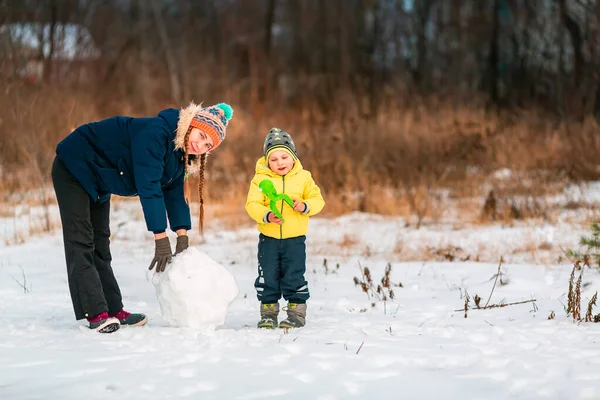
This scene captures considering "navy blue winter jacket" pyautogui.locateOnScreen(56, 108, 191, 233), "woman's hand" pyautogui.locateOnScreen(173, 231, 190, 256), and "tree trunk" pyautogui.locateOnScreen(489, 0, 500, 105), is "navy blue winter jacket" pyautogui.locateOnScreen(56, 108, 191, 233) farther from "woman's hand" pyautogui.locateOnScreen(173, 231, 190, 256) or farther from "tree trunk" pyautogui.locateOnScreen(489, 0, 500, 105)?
"tree trunk" pyautogui.locateOnScreen(489, 0, 500, 105)

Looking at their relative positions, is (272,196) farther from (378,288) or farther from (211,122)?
(378,288)

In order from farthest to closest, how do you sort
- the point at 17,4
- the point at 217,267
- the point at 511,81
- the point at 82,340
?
the point at 511,81 < the point at 17,4 < the point at 217,267 < the point at 82,340

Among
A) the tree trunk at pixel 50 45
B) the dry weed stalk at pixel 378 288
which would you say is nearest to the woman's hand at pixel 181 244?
the dry weed stalk at pixel 378 288

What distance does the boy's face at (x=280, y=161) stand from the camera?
5012mm

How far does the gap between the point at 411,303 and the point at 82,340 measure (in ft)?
8.21

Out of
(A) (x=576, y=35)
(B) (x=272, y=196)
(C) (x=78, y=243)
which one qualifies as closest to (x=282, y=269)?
(B) (x=272, y=196)

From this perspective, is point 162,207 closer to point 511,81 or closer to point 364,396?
point 364,396

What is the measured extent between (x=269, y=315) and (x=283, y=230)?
550 mm

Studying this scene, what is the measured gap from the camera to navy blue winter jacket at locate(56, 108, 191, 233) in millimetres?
4660

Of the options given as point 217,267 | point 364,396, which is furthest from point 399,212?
point 364,396

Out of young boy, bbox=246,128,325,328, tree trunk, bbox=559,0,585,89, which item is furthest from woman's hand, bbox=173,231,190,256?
tree trunk, bbox=559,0,585,89

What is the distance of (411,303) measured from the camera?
598cm

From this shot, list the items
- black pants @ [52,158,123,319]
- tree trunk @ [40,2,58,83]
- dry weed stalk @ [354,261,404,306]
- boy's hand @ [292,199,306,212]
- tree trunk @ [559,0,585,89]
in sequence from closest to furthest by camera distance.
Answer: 1. black pants @ [52,158,123,319]
2. boy's hand @ [292,199,306,212]
3. dry weed stalk @ [354,261,404,306]
4. tree trunk @ [40,2,58,83]
5. tree trunk @ [559,0,585,89]

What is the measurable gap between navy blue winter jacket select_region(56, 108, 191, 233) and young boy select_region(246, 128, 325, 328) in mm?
566
